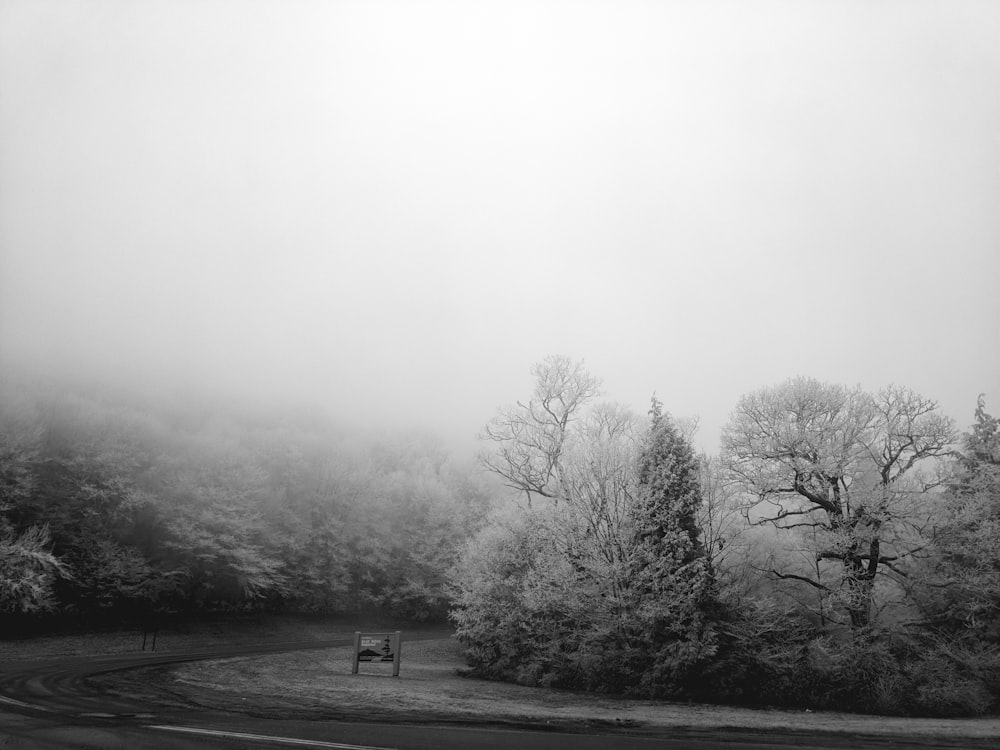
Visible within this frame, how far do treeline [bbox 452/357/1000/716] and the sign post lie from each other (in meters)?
4.34

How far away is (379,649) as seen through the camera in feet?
80.2

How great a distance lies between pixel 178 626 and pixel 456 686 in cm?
2690

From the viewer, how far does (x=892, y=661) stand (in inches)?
823

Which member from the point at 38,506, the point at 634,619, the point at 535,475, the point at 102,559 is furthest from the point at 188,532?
the point at 634,619

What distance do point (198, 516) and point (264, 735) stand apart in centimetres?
3407

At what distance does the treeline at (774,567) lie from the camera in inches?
812

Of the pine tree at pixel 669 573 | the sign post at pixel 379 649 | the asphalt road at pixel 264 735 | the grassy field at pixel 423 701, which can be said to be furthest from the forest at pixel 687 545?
the asphalt road at pixel 264 735

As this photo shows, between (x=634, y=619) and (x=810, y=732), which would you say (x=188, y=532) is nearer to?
(x=634, y=619)

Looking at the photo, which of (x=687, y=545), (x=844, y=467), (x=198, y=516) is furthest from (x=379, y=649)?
(x=198, y=516)

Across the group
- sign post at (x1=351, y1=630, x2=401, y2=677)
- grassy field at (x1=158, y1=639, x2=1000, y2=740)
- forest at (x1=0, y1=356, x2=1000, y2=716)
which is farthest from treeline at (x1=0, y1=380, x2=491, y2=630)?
grassy field at (x1=158, y1=639, x2=1000, y2=740)

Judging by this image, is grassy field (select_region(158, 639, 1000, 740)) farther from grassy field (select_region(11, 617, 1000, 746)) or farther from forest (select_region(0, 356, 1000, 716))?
forest (select_region(0, 356, 1000, 716))

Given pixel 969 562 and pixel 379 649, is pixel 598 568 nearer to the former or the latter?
pixel 379 649

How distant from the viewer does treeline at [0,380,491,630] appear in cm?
3519

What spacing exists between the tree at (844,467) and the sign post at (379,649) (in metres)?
14.3
